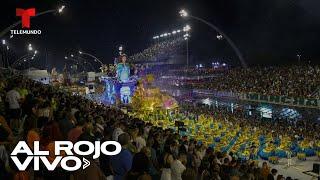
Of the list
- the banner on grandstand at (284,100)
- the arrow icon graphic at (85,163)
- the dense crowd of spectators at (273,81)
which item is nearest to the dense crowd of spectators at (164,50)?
the dense crowd of spectators at (273,81)

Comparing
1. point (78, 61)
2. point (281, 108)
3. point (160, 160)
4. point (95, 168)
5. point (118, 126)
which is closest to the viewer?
point (95, 168)

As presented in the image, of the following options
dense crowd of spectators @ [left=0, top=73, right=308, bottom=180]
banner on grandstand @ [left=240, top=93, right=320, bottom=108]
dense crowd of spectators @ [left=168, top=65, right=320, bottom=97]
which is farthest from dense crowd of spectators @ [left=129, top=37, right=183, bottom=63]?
dense crowd of spectators @ [left=0, top=73, right=308, bottom=180]

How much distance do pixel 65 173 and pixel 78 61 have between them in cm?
10187

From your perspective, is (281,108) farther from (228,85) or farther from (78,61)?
(78,61)

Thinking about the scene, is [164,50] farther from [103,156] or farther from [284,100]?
[103,156]

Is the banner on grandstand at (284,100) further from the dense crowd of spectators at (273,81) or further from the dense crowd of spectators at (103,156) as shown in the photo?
the dense crowd of spectators at (103,156)

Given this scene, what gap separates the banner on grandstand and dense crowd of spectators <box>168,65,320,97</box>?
152cm

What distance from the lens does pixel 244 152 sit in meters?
21.2

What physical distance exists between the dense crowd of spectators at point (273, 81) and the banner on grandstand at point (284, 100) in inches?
59.9

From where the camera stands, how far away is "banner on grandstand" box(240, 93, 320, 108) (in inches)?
1132

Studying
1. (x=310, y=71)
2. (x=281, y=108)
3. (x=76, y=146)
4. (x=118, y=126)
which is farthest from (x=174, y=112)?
(x=76, y=146)

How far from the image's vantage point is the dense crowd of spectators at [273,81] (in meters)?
34.7

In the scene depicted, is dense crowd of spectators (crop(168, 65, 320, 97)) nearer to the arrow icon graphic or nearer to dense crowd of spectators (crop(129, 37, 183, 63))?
the arrow icon graphic

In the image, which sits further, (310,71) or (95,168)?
(310,71)
